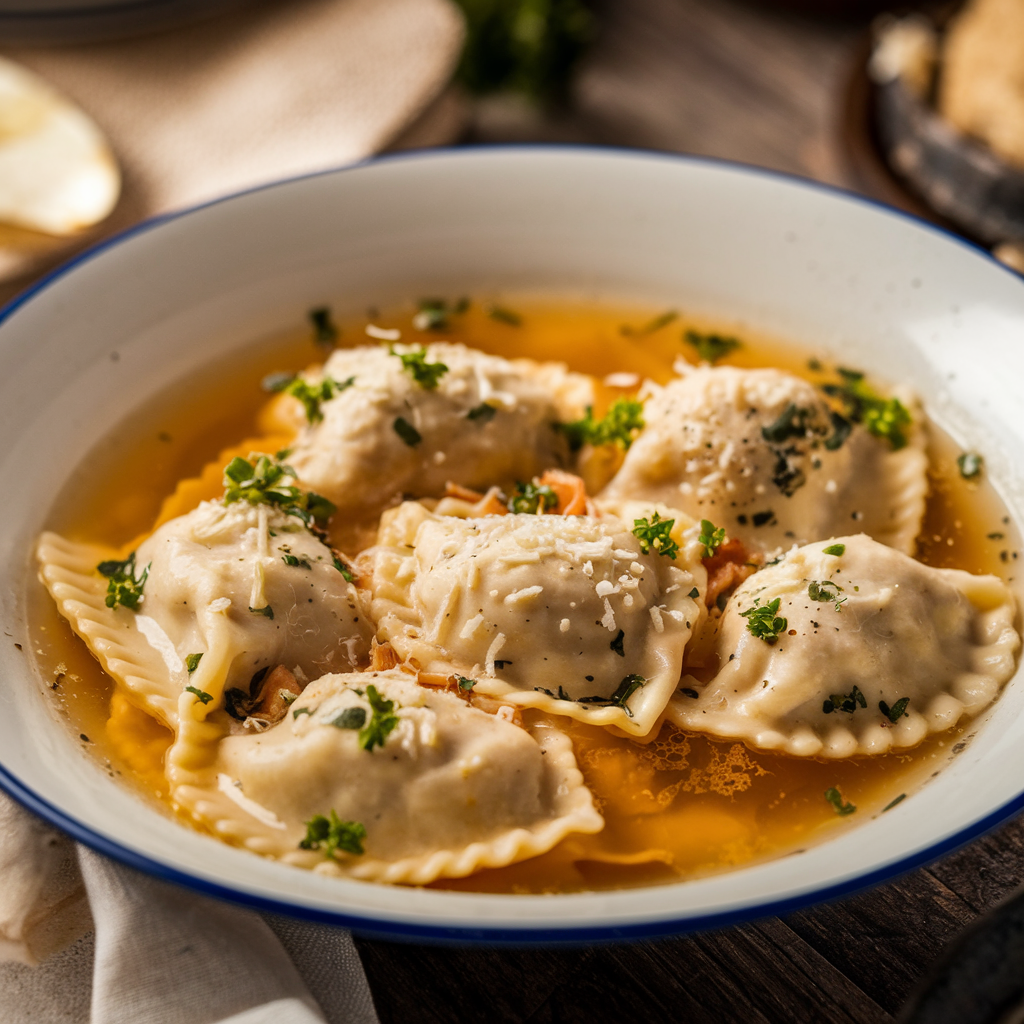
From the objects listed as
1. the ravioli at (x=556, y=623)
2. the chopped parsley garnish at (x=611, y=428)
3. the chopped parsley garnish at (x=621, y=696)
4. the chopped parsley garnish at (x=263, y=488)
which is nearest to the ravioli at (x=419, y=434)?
the chopped parsley garnish at (x=611, y=428)

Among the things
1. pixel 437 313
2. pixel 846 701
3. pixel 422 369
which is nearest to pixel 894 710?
pixel 846 701

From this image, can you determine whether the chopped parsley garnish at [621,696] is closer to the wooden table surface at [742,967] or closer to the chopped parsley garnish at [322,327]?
the wooden table surface at [742,967]

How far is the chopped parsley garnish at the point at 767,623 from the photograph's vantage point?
3.64m

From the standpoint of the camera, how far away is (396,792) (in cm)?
320

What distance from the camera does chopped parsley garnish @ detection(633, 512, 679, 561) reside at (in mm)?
3818

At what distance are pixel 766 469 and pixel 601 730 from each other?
128 cm

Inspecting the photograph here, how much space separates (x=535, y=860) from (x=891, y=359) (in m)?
2.86

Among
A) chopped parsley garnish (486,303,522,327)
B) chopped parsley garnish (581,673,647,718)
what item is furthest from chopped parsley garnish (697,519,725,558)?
chopped parsley garnish (486,303,522,327)

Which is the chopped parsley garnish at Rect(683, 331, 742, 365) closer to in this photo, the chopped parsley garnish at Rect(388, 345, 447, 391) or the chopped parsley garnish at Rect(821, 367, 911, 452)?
the chopped parsley garnish at Rect(821, 367, 911, 452)

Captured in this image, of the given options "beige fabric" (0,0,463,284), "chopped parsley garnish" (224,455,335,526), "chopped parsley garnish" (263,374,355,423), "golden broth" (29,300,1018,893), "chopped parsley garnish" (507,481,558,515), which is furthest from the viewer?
"beige fabric" (0,0,463,284)

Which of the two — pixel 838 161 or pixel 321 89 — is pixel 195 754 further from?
pixel 838 161

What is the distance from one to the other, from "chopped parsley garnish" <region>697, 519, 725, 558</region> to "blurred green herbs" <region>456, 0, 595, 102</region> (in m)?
4.33

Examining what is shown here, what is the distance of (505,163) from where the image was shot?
211 inches

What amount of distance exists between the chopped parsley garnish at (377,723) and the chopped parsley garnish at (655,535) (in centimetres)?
107
